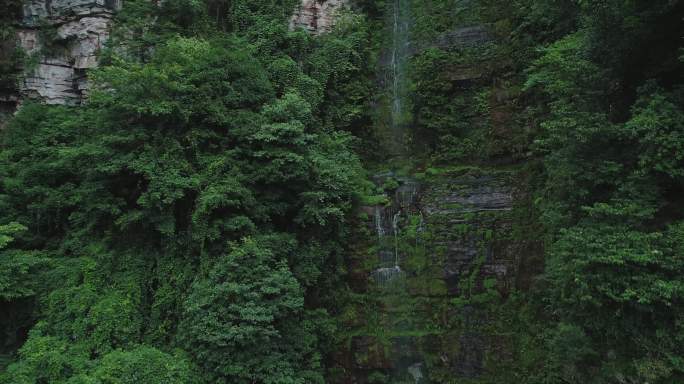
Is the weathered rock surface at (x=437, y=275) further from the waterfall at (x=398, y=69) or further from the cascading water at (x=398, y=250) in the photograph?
the waterfall at (x=398, y=69)

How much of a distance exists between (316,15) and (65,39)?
27.8 ft

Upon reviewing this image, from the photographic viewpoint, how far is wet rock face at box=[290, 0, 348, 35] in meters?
14.9

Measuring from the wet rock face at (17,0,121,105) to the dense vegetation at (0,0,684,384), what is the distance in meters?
0.92

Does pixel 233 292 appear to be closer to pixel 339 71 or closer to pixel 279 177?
pixel 279 177

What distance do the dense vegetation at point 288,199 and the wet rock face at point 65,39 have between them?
3.02 feet

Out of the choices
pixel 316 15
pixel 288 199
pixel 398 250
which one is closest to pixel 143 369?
pixel 288 199

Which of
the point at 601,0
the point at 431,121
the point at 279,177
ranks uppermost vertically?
the point at 601,0

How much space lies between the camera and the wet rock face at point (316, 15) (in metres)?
14.9

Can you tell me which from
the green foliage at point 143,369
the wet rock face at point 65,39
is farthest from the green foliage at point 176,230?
the wet rock face at point 65,39

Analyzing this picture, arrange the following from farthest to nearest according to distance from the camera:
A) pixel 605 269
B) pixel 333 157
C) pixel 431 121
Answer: pixel 431 121, pixel 333 157, pixel 605 269

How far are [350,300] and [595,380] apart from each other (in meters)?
5.27

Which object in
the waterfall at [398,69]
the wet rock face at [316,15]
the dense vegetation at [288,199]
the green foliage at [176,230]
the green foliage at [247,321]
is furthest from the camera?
the wet rock face at [316,15]

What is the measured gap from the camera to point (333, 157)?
10859 mm

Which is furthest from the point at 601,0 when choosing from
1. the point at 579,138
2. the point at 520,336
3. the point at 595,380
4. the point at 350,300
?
the point at 350,300
